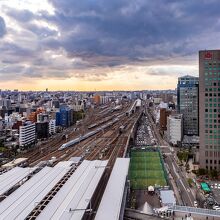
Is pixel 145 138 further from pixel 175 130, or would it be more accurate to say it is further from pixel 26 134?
pixel 26 134

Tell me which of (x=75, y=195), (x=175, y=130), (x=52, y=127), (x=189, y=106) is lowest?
(x=75, y=195)

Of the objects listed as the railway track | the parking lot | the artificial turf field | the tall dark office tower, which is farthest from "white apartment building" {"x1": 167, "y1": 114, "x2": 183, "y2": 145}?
the railway track

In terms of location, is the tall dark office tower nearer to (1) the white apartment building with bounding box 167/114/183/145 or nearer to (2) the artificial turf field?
(2) the artificial turf field

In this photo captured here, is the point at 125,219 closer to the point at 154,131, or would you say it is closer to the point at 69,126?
the point at 154,131

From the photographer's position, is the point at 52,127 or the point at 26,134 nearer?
the point at 26,134

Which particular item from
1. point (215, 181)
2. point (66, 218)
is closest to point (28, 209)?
point (66, 218)

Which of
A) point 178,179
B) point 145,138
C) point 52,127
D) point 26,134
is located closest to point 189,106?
point 145,138
